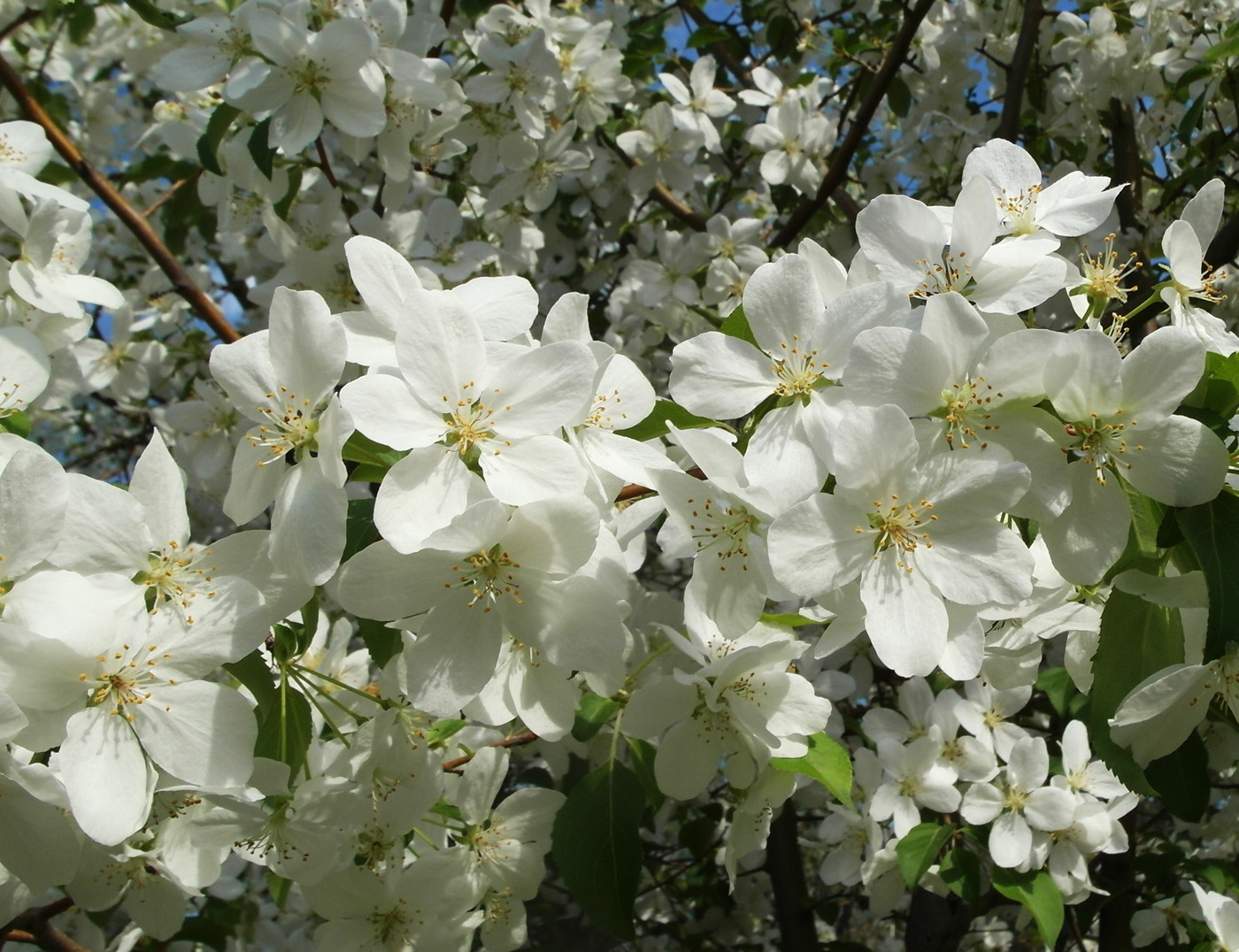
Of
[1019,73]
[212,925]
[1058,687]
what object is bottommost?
[212,925]

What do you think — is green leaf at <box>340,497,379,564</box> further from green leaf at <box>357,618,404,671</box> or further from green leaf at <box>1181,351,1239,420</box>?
green leaf at <box>1181,351,1239,420</box>

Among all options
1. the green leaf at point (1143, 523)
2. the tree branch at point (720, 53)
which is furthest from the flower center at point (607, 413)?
the tree branch at point (720, 53)

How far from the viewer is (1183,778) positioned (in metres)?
1.35

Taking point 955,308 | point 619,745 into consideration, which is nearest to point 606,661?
point 955,308

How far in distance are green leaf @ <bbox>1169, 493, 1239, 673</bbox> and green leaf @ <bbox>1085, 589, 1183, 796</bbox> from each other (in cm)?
14

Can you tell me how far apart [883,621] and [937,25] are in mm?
3802

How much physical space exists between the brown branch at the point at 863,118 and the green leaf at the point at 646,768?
1984 millimetres

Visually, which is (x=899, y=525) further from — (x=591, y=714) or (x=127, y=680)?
(x=127, y=680)

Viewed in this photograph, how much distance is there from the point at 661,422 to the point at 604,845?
74 cm

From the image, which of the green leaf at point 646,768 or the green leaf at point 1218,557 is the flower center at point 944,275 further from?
the green leaf at point 646,768

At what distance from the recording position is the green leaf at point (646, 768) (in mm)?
1826

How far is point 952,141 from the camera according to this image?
4199 mm

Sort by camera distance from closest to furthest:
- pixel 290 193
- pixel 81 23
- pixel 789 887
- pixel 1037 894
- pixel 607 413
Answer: pixel 607 413 → pixel 1037 894 → pixel 290 193 → pixel 789 887 → pixel 81 23

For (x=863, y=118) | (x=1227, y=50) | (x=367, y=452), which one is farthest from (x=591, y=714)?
(x=1227, y=50)
